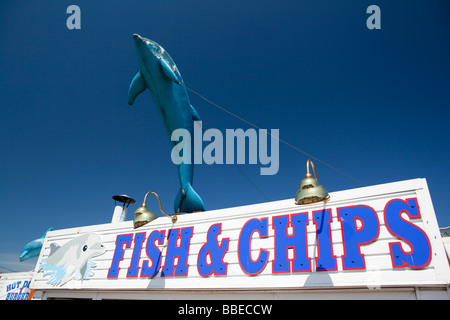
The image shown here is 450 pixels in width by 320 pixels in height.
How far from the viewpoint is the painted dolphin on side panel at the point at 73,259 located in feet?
21.6

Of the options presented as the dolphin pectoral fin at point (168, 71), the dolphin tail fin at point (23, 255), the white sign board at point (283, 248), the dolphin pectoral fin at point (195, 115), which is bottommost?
the white sign board at point (283, 248)

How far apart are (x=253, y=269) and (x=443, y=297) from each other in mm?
2749

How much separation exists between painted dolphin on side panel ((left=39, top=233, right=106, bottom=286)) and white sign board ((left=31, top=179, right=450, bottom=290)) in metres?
0.04

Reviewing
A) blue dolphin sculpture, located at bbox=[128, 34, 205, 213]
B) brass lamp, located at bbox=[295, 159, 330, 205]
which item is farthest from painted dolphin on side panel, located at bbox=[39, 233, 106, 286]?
brass lamp, located at bbox=[295, 159, 330, 205]

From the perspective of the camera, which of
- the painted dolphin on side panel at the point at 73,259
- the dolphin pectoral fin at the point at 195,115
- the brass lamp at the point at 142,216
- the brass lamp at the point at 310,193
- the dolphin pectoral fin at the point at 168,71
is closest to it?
the brass lamp at the point at 310,193

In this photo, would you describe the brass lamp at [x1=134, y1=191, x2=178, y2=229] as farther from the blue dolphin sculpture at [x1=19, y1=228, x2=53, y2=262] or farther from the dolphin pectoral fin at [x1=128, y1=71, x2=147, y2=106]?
the blue dolphin sculpture at [x1=19, y1=228, x2=53, y2=262]

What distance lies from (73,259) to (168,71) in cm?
642

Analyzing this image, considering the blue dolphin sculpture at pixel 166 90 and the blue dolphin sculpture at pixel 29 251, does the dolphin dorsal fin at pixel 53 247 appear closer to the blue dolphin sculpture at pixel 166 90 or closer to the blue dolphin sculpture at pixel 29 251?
the blue dolphin sculpture at pixel 166 90

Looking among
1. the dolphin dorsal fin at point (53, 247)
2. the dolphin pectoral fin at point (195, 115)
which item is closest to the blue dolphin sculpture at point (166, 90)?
the dolphin pectoral fin at point (195, 115)

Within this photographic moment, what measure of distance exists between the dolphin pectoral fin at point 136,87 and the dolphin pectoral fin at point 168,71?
136 centimetres

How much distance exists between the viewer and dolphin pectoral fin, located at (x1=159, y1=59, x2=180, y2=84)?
8.20m

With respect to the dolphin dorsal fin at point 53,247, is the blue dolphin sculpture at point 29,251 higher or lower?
higher

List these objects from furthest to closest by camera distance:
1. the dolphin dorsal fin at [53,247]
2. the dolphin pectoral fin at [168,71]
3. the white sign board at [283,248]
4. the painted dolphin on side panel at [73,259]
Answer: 1. the dolphin pectoral fin at [168,71]
2. the dolphin dorsal fin at [53,247]
3. the painted dolphin on side panel at [73,259]
4. the white sign board at [283,248]
